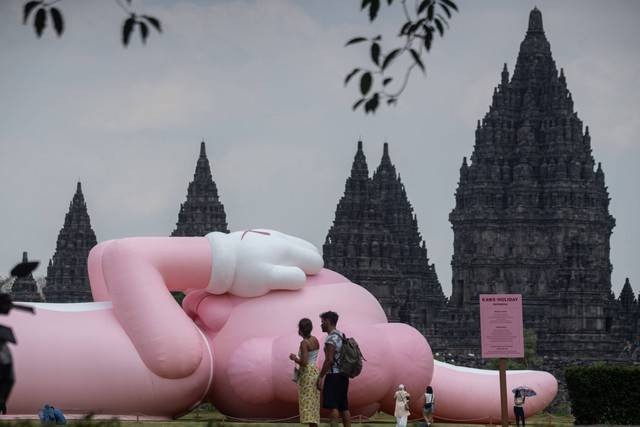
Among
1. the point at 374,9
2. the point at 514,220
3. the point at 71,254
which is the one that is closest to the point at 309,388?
the point at 374,9

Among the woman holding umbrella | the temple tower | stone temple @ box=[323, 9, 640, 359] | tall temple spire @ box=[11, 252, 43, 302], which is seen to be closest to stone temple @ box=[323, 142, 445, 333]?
stone temple @ box=[323, 9, 640, 359]

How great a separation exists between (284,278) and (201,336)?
4.52 feet

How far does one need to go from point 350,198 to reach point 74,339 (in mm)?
97286

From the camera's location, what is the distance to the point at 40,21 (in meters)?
12.5

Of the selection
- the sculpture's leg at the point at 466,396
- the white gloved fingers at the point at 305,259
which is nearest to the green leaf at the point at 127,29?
Answer: the white gloved fingers at the point at 305,259

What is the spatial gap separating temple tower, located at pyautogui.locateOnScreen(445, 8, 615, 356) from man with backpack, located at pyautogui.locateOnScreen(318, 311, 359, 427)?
98.8 meters

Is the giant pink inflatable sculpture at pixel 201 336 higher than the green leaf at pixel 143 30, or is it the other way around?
the green leaf at pixel 143 30

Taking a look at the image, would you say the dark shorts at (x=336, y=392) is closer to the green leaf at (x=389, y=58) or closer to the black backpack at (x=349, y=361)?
the black backpack at (x=349, y=361)

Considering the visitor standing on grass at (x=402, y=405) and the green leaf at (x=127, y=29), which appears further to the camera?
the visitor standing on grass at (x=402, y=405)

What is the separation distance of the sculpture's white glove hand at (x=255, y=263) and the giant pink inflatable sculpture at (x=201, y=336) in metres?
0.02

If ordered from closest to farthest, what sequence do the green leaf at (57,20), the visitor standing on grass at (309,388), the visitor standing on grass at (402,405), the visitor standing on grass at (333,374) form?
the green leaf at (57,20) < the visitor standing on grass at (333,374) < the visitor standing on grass at (309,388) < the visitor standing on grass at (402,405)

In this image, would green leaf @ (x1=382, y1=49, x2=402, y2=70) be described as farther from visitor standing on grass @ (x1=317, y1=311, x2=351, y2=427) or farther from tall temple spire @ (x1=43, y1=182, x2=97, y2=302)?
tall temple spire @ (x1=43, y1=182, x2=97, y2=302)

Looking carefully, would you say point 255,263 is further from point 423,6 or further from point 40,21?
point 40,21

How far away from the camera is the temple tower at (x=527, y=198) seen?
123 metres
